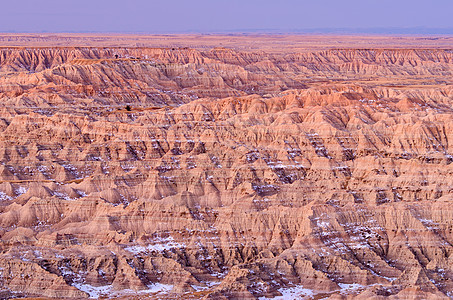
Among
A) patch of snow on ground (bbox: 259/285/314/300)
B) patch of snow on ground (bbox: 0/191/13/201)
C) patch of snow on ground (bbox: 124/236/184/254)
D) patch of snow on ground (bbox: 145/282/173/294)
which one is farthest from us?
patch of snow on ground (bbox: 0/191/13/201)

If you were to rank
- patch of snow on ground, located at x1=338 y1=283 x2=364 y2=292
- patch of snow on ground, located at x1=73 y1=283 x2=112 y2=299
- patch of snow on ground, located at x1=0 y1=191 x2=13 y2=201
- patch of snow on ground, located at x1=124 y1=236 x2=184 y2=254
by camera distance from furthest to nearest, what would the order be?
patch of snow on ground, located at x1=0 y1=191 x2=13 y2=201, patch of snow on ground, located at x1=124 y1=236 x2=184 y2=254, patch of snow on ground, located at x1=73 y1=283 x2=112 y2=299, patch of snow on ground, located at x1=338 y1=283 x2=364 y2=292

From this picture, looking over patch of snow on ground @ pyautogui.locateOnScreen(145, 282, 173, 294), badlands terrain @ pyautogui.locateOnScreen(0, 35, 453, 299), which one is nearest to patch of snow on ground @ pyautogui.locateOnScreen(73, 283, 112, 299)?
badlands terrain @ pyautogui.locateOnScreen(0, 35, 453, 299)

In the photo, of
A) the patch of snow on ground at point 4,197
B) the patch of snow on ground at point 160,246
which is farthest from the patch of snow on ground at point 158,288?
the patch of snow on ground at point 4,197

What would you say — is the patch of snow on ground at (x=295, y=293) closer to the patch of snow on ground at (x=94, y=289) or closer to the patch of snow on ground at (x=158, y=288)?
the patch of snow on ground at (x=158, y=288)

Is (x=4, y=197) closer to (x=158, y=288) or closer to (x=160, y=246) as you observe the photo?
(x=160, y=246)

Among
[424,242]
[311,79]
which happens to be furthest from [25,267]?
[311,79]

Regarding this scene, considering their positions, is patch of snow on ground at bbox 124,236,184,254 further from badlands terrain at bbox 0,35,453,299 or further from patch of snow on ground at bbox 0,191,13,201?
patch of snow on ground at bbox 0,191,13,201

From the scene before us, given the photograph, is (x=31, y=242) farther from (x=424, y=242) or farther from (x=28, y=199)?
(x=424, y=242)

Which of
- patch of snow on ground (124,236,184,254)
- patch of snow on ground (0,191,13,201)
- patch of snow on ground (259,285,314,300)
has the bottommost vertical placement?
patch of snow on ground (259,285,314,300)

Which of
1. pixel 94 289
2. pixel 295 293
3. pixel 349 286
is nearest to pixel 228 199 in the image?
pixel 349 286
